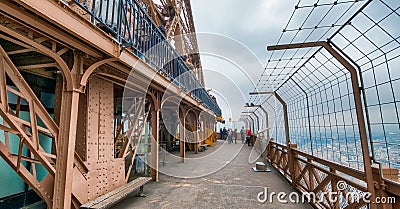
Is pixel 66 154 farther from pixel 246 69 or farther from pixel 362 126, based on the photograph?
pixel 246 69

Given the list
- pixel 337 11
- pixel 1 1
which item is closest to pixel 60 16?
pixel 1 1

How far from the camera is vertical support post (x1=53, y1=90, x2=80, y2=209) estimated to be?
2.36 m

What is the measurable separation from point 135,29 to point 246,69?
293cm

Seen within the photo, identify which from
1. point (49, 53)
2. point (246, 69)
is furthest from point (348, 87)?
point (49, 53)

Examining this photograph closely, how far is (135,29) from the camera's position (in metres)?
3.41

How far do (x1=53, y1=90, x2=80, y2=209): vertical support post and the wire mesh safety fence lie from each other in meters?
3.15

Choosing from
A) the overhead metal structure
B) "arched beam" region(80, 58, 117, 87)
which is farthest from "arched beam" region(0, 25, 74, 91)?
the overhead metal structure

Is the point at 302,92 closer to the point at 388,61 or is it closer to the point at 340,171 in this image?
the point at 340,171

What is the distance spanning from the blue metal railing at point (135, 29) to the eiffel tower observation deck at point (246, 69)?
30mm

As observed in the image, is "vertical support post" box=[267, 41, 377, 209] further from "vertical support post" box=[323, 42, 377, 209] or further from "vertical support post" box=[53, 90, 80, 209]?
"vertical support post" box=[53, 90, 80, 209]

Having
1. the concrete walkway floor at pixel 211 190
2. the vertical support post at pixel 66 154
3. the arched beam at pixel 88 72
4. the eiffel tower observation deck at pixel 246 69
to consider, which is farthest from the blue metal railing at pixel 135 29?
the concrete walkway floor at pixel 211 190

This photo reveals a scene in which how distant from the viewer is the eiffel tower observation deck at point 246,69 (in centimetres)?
181

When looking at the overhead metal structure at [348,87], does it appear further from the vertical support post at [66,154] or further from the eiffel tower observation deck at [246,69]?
the vertical support post at [66,154]

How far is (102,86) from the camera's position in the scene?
12.4 feet
